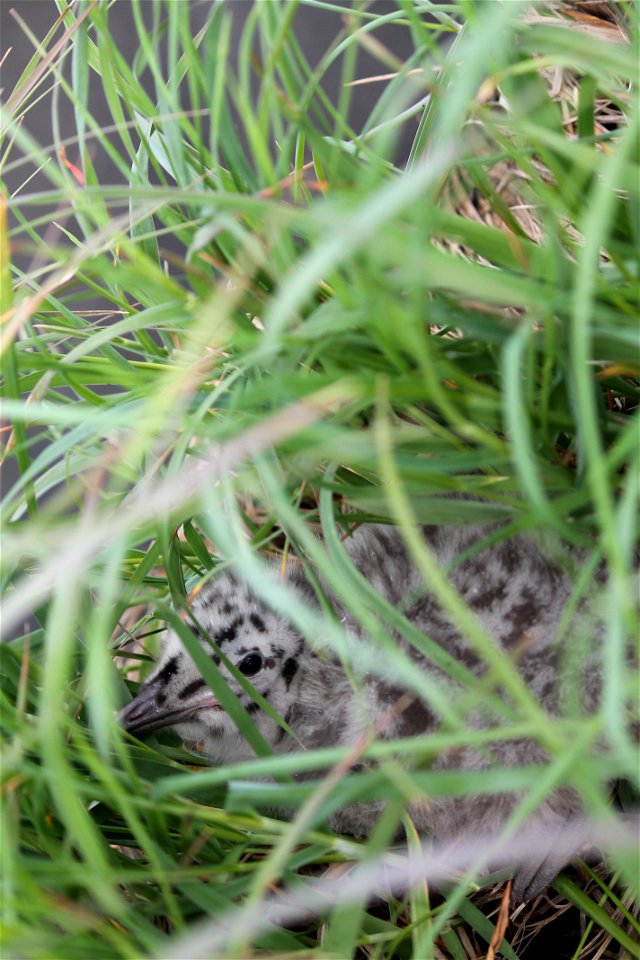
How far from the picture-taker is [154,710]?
3.12 ft

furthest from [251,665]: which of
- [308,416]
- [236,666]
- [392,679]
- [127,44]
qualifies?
[127,44]

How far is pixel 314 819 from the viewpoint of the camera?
0.54 m

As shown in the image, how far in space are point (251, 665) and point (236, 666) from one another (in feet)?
0.05

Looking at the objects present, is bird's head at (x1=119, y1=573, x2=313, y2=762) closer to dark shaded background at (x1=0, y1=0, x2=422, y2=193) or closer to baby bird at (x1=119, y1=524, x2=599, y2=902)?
baby bird at (x1=119, y1=524, x2=599, y2=902)

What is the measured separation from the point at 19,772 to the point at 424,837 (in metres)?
0.41

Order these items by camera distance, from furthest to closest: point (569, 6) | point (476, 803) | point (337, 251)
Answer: point (569, 6)
point (476, 803)
point (337, 251)

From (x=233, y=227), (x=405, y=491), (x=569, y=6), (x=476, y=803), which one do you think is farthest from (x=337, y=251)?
(x=569, y=6)

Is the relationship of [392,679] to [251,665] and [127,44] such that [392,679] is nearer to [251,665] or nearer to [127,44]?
[251,665]

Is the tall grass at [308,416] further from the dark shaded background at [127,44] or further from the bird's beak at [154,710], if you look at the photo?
the dark shaded background at [127,44]

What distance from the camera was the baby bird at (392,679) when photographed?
0.79m

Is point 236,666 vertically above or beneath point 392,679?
beneath

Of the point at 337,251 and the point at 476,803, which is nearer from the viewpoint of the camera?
the point at 337,251

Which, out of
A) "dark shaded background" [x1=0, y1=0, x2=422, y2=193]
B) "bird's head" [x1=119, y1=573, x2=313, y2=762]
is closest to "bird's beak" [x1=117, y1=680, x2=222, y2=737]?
"bird's head" [x1=119, y1=573, x2=313, y2=762]

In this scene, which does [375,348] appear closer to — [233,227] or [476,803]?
[233,227]
